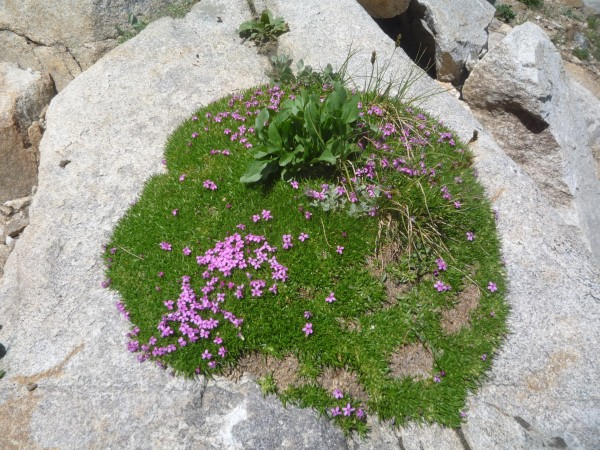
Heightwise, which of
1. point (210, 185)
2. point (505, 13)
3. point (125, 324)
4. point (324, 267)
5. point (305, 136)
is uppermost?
point (505, 13)

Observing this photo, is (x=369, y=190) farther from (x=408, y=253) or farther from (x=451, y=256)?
(x=451, y=256)

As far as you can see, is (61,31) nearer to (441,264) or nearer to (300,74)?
(300,74)

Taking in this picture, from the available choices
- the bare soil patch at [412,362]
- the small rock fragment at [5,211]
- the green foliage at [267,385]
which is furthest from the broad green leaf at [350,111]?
the small rock fragment at [5,211]

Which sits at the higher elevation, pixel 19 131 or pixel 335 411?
pixel 335 411

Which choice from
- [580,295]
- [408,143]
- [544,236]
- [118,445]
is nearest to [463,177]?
[408,143]

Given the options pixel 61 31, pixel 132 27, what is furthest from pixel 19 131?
pixel 132 27

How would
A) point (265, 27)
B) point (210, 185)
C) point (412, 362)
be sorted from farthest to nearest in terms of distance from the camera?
point (265, 27) < point (210, 185) < point (412, 362)

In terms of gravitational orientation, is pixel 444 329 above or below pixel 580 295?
below
